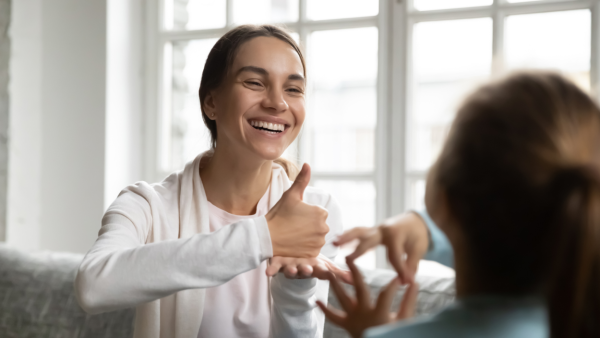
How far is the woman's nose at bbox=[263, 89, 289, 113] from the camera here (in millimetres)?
1367

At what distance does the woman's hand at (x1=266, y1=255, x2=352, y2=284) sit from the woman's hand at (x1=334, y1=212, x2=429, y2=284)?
7.2 inches

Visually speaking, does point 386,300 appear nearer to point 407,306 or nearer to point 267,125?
point 407,306

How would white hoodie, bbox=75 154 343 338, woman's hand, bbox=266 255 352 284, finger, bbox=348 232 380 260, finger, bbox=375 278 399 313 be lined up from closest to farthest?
finger, bbox=375 278 399 313, finger, bbox=348 232 380 260, white hoodie, bbox=75 154 343 338, woman's hand, bbox=266 255 352 284

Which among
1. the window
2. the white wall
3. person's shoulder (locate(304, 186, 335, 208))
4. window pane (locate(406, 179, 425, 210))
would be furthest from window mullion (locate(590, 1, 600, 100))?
the white wall

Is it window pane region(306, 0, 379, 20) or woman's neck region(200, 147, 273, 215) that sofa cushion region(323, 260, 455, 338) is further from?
window pane region(306, 0, 379, 20)

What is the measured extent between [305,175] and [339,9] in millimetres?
1495

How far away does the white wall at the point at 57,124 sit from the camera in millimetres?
2486

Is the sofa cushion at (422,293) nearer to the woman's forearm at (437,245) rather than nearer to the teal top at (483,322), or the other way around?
the woman's forearm at (437,245)

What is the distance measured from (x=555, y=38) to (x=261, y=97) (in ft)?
4.28

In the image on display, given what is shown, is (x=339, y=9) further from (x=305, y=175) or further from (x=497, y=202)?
(x=497, y=202)

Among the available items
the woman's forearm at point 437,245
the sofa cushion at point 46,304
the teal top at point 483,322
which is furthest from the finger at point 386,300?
the sofa cushion at point 46,304

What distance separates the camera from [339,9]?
2422 mm

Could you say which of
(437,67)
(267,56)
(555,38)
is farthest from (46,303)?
(555,38)

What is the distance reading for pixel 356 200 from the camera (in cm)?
239
